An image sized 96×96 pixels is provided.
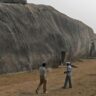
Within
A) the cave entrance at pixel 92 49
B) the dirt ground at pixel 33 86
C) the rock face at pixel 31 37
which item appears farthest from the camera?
the cave entrance at pixel 92 49

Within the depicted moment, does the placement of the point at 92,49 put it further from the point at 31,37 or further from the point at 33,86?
the point at 33,86

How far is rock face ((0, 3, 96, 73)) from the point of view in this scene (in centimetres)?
3206

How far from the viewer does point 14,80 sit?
1126 inches

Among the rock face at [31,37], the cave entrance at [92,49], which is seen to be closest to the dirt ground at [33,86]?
the rock face at [31,37]

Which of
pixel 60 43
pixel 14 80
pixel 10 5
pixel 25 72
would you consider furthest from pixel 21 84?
pixel 60 43

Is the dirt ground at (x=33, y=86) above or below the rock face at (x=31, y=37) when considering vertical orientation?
below

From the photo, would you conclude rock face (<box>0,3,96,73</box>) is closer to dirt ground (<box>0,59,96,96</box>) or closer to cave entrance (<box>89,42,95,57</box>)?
dirt ground (<box>0,59,96,96</box>)

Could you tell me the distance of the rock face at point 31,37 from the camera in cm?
3206

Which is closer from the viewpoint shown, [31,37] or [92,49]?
[31,37]

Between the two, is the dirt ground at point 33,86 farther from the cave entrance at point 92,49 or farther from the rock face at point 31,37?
the cave entrance at point 92,49

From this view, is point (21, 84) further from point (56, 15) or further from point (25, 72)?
point (56, 15)

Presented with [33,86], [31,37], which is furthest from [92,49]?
[33,86]

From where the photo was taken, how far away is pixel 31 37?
3528cm

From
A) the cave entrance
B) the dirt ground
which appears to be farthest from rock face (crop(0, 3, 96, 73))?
the cave entrance
